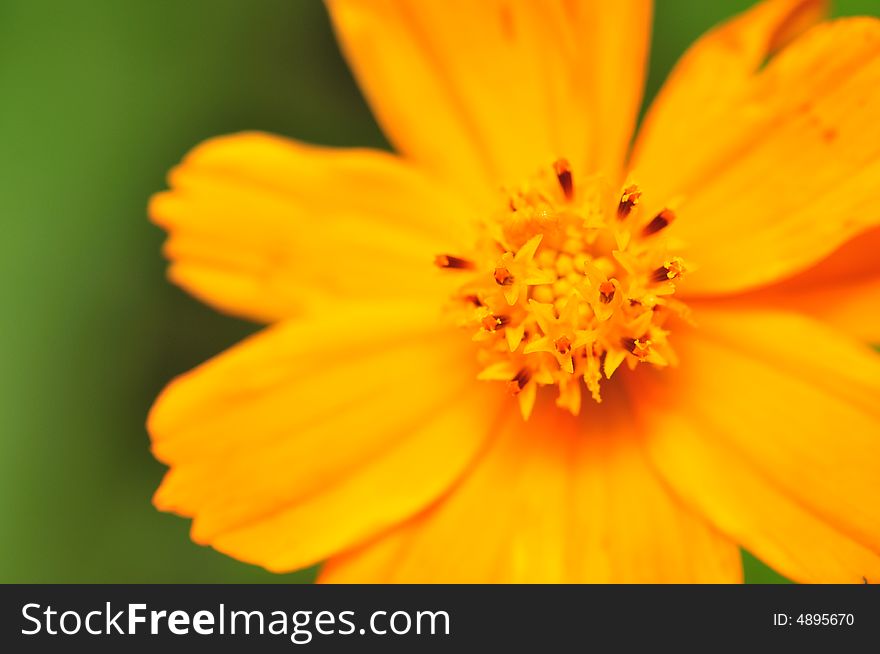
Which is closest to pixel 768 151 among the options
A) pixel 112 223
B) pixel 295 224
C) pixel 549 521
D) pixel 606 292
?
pixel 606 292

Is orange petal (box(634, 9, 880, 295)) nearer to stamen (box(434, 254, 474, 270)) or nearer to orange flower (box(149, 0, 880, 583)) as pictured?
orange flower (box(149, 0, 880, 583))

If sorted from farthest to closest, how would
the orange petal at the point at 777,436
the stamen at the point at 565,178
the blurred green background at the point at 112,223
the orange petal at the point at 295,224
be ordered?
the blurred green background at the point at 112,223 → the orange petal at the point at 295,224 → the stamen at the point at 565,178 → the orange petal at the point at 777,436

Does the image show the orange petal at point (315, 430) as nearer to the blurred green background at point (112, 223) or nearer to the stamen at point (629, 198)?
the stamen at point (629, 198)

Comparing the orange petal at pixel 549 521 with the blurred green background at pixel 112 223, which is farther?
the blurred green background at pixel 112 223

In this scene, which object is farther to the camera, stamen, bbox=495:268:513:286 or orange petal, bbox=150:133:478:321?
orange petal, bbox=150:133:478:321

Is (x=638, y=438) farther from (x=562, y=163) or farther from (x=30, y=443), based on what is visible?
(x=30, y=443)

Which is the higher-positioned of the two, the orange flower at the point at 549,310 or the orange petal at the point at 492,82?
the orange petal at the point at 492,82

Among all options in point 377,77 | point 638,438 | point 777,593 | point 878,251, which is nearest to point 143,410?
point 377,77

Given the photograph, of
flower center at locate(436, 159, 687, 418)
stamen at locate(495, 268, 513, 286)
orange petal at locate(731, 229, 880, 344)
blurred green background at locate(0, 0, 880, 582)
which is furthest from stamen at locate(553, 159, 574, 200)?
blurred green background at locate(0, 0, 880, 582)

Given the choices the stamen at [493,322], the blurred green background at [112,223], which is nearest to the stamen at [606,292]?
the stamen at [493,322]
